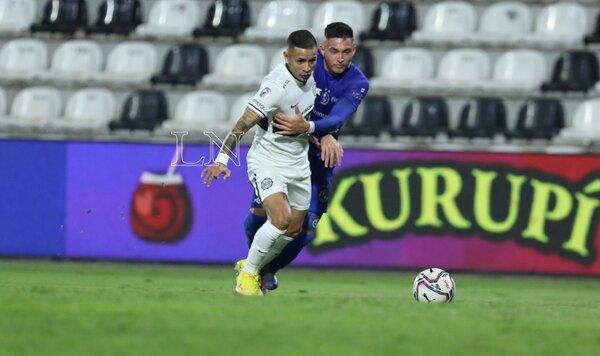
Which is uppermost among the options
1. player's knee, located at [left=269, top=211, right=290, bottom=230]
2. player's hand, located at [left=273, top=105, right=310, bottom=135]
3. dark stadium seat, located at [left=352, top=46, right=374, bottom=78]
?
player's hand, located at [left=273, top=105, right=310, bottom=135]

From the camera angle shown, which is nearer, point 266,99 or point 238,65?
point 266,99

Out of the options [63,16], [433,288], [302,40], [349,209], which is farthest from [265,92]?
[63,16]

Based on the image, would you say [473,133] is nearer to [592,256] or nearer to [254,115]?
[592,256]

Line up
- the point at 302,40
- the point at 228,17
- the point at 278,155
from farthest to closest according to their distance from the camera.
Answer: the point at 228,17
the point at 278,155
the point at 302,40

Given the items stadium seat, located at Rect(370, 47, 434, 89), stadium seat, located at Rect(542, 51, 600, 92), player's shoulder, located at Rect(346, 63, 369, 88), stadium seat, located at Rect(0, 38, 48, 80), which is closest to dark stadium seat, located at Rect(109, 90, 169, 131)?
stadium seat, located at Rect(0, 38, 48, 80)

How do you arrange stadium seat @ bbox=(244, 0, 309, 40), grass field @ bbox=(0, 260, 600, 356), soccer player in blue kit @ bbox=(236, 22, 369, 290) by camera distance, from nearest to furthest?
grass field @ bbox=(0, 260, 600, 356) → soccer player in blue kit @ bbox=(236, 22, 369, 290) → stadium seat @ bbox=(244, 0, 309, 40)

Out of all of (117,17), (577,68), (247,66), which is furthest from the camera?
(117,17)

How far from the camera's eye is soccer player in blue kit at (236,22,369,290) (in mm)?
9748

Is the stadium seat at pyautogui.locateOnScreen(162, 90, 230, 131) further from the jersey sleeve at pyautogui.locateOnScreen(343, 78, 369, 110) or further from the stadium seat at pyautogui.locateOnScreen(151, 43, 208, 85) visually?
the jersey sleeve at pyautogui.locateOnScreen(343, 78, 369, 110)

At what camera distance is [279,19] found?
1745cm

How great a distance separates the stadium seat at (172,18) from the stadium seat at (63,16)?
928 millimetres

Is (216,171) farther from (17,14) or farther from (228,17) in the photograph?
(17,14)

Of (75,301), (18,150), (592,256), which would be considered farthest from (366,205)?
(75,301)

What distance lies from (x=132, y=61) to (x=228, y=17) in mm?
1476
